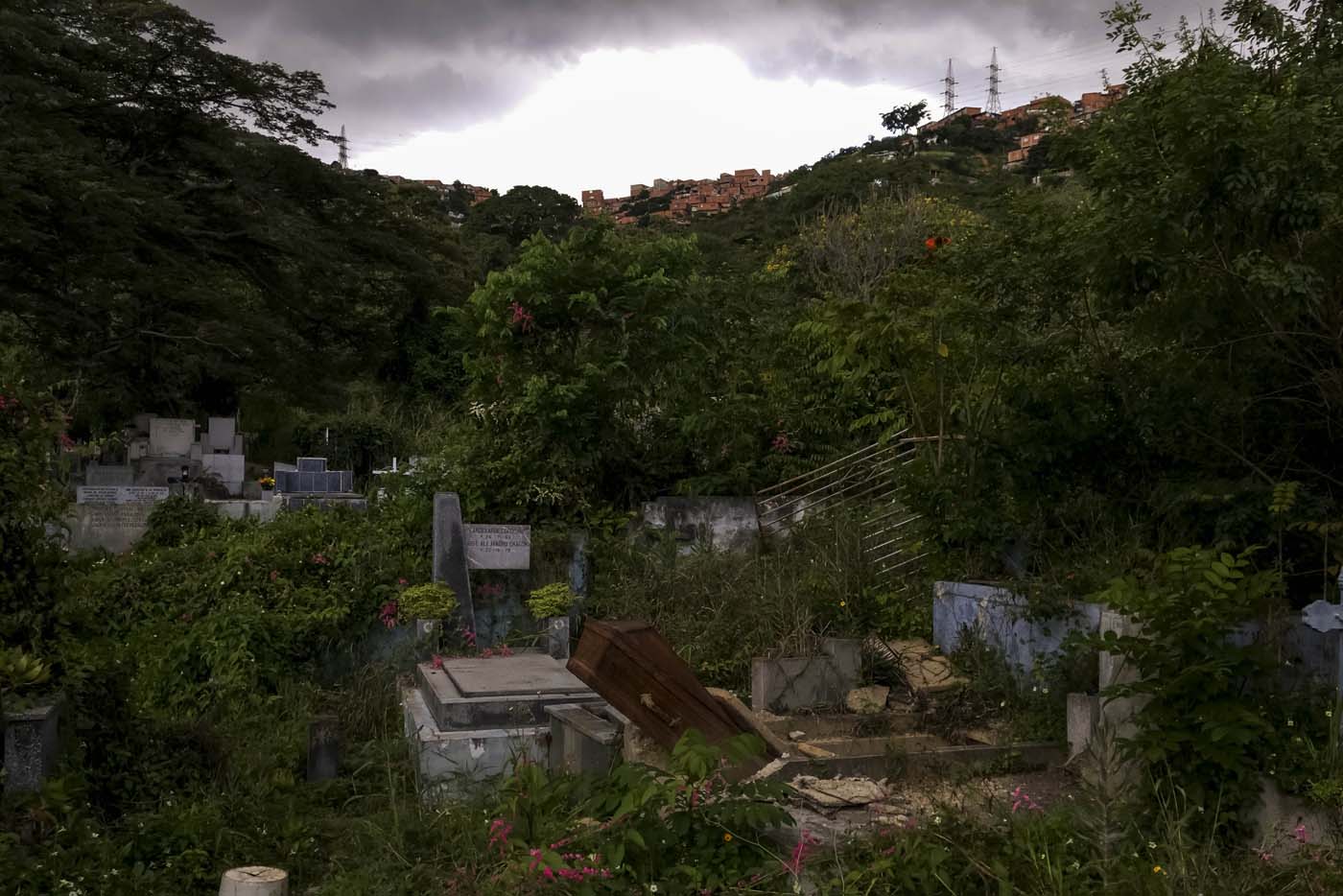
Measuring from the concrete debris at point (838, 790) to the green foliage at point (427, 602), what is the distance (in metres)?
3.81

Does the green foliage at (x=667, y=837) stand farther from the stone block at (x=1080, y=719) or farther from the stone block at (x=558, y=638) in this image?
the stone block at (x=558, y=638)

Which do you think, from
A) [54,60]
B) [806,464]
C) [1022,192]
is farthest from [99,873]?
[54,60]

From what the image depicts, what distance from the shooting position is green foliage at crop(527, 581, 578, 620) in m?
8.73

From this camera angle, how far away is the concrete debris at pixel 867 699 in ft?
23.1

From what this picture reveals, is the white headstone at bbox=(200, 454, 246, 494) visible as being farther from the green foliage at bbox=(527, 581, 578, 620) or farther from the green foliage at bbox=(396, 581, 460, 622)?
the green foliage at bbox=(527, 581, 578, 620)

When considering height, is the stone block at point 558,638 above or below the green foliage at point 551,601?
below

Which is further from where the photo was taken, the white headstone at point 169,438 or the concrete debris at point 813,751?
the white headstone at point 169,438

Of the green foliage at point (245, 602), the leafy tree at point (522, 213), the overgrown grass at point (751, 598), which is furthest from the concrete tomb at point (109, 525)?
the leafy tree at point (522, 213)

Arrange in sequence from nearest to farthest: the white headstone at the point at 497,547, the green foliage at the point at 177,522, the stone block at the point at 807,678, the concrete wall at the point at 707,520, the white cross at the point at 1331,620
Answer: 1. the white cross at the point at 1331,620
2. the stone block at the point at 807,678
3. the white headstone at the point at 497,547
4. the concrete wall at the point at 707,520
5. the green foliage at the point at 177,522

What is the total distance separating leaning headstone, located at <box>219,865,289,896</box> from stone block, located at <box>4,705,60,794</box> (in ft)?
4.53

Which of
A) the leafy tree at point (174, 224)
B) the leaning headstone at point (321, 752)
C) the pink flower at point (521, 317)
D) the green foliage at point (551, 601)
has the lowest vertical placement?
the leaning headstone at point (321, 752)

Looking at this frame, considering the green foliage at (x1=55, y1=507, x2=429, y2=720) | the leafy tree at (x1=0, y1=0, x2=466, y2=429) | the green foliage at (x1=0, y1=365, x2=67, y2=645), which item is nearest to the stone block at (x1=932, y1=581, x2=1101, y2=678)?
A: the green foliage at (x1=55, y1=507, x2=429, y2=720)

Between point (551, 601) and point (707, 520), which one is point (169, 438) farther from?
point (551, 601)

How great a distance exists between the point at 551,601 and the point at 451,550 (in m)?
1.01
